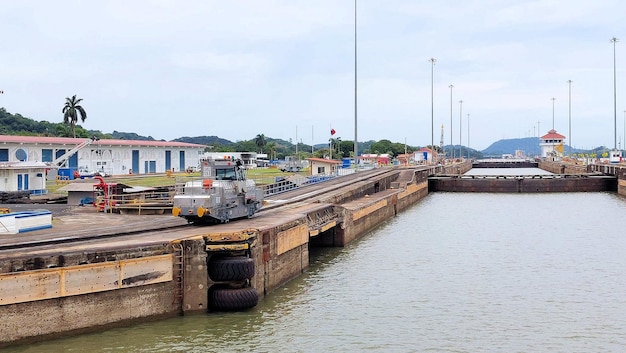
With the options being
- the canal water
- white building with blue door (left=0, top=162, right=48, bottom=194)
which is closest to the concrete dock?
the canal water

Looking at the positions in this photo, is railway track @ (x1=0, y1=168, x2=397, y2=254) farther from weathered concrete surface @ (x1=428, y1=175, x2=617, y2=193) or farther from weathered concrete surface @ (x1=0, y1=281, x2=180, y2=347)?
weathered concrete surface @ (x1=428, y1=175, x2=617, y2=193)

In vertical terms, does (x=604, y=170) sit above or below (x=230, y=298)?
above

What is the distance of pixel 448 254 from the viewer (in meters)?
35.3

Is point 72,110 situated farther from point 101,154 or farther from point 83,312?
point 83,312

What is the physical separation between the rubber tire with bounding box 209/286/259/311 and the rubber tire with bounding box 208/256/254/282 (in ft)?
1.31

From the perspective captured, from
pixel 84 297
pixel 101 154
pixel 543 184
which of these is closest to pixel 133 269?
pixel 84 297

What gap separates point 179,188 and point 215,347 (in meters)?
9.71

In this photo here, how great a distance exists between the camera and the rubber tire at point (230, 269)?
2123 cm

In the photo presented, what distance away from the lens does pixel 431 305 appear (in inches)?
952

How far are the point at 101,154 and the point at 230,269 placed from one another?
61.1 m

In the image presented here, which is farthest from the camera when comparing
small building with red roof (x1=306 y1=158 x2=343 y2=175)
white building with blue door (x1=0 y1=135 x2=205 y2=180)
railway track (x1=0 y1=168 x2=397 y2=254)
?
small building with red roof (x1=306 y1=158 x2=343 y2=175)

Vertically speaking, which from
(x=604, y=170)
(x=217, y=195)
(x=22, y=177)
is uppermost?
(x=22, y=177)

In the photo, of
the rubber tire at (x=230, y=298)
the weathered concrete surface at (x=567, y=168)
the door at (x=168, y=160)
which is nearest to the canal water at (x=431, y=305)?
the rubber tire at (x=230, y=298)

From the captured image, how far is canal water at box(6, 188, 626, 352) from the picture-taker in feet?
63.7
